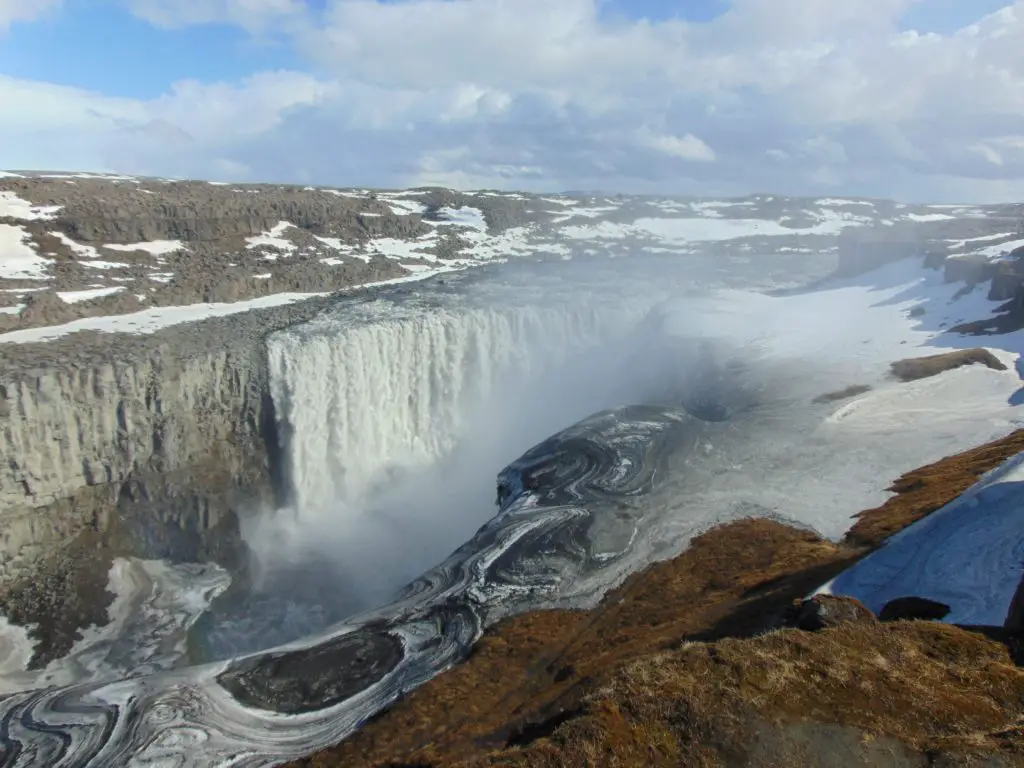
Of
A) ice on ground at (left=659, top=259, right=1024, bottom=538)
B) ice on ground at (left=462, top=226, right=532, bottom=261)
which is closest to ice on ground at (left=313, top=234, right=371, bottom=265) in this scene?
ice on ground at (left=462, top=226, right=532, bottom=261)

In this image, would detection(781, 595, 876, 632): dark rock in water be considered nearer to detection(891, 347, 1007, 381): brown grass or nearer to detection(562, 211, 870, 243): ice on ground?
detection(891, 347, 1007, 381): brown grass

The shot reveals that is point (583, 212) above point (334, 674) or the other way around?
above

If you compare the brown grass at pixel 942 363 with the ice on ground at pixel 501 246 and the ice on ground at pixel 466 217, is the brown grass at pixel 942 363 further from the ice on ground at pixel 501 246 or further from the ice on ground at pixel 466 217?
the ice on ground at pixel 466 217

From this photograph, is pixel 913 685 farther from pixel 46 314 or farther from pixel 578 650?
pixel 46 314

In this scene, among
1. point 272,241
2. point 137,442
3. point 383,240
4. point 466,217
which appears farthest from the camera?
point 466,217

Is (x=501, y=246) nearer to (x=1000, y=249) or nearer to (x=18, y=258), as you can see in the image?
(x=18, y=258)

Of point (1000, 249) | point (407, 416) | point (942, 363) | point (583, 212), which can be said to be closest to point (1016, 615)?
point (942, 363)

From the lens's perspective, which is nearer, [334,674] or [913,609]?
[913,609]

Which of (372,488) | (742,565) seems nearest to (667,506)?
(742,565)
